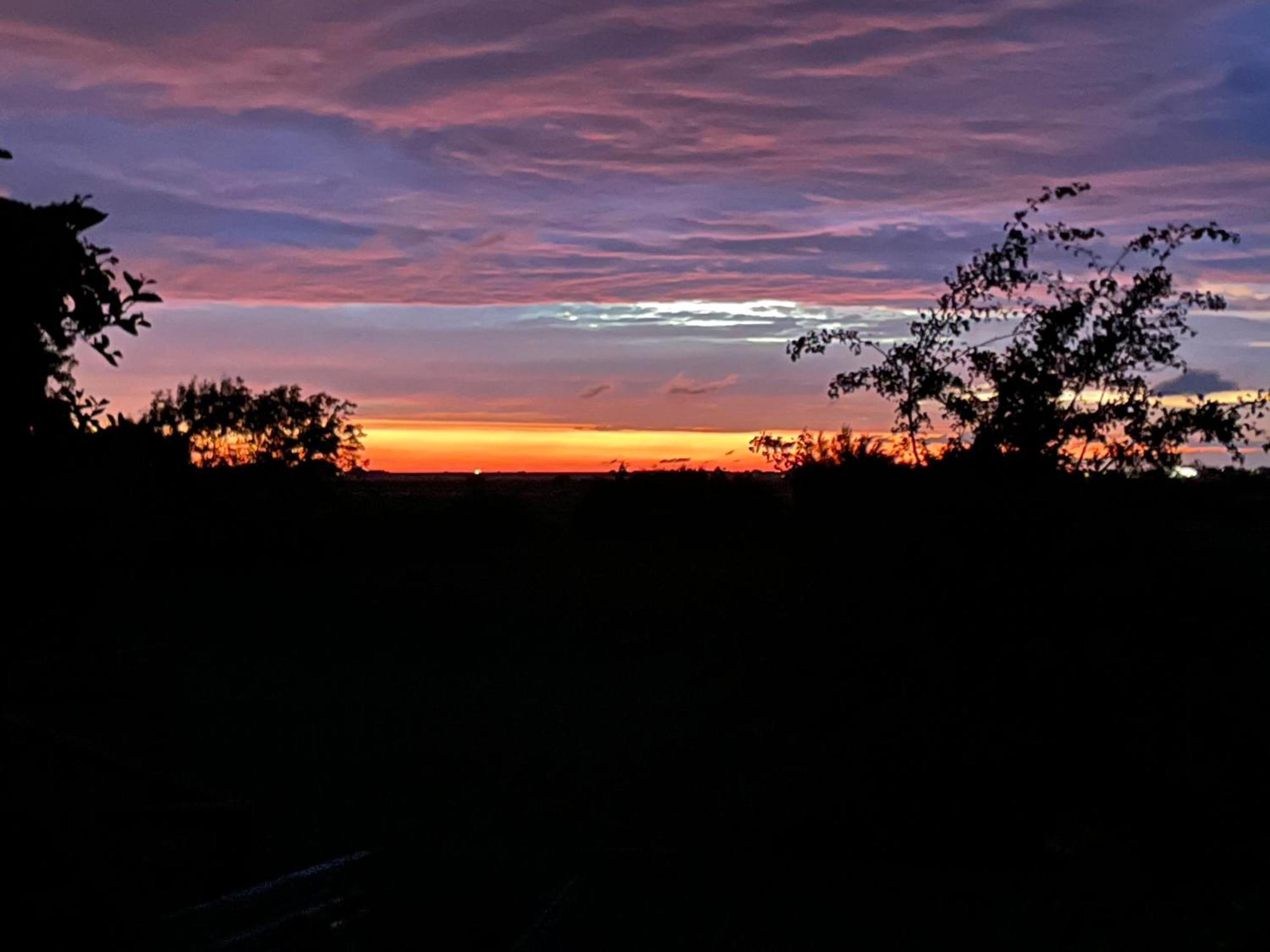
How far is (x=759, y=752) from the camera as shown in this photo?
11344 millimetres

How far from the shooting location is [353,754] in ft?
44.2

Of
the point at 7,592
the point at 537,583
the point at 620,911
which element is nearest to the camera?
the point at 7,592

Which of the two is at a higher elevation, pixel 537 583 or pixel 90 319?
pixel 90 319

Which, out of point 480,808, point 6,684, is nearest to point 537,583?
point 480,808

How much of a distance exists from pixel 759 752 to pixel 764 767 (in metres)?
0.52

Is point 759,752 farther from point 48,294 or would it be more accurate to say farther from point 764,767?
point 48,294

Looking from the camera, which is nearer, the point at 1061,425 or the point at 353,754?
the point at 353,754

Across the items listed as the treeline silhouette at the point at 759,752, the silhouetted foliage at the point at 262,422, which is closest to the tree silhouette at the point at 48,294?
the treeline silhouette at the point at 759,752

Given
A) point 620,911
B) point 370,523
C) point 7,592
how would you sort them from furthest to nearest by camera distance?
point 370,523 → point 620,911 → point 7,592

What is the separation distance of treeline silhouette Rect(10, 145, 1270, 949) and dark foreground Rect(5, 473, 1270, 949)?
0.02 meters

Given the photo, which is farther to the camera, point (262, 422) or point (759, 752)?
point (262, 422)

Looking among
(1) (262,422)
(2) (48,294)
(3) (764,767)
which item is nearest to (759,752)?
(3) (764,767)

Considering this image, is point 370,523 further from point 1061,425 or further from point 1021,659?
point 1021,659

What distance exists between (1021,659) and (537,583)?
2080cm
